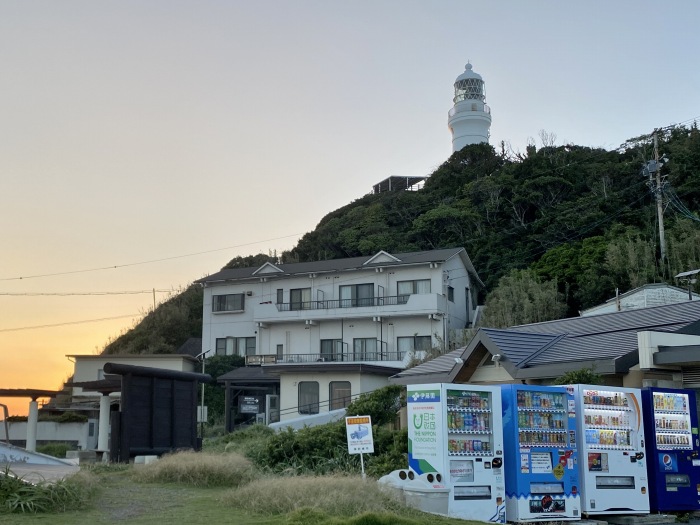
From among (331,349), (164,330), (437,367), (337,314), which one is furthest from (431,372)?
(164,330)

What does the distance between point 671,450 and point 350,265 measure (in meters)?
32.3

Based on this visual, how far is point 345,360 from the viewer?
44.1 m

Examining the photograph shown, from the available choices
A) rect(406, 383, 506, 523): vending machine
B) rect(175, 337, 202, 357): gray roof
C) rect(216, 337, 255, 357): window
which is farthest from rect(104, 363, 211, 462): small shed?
rect(175, 337, 202, 357): gray roof

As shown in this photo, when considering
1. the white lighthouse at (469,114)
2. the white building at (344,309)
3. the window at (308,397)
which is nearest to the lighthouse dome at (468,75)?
the white lighthouse at (469,114)

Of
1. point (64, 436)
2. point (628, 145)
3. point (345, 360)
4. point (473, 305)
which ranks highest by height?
point (628, 145)

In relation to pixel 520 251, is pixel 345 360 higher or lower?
lower

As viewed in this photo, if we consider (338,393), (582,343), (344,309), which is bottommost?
(338,393)

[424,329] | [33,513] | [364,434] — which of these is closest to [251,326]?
[424,329]

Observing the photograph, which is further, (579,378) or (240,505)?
(579,378)

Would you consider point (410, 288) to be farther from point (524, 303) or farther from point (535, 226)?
point (535, 226)

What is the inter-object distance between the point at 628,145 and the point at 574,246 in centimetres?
1381

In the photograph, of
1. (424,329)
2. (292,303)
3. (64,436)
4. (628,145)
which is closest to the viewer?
(64,436)

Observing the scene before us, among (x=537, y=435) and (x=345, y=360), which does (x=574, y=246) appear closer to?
(x=345, y=360)

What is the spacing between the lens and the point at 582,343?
63.6ft
